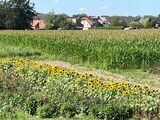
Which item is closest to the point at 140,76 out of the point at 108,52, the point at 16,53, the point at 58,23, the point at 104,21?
the point at 108,52

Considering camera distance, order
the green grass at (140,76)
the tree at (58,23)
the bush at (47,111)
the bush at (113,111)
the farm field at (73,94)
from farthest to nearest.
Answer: the tree at (58,23) → the green grass at (140,76) → the bush at (47,111) → the farm field at (73,94) → the bush at (113,111)

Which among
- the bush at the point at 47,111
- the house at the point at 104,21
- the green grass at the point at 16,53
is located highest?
the bush at the point at 47,111

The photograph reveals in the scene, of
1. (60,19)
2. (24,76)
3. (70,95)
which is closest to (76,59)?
(24,76)

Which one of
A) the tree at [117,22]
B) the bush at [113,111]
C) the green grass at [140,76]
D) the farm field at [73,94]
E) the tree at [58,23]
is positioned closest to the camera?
the bush at [113,111]

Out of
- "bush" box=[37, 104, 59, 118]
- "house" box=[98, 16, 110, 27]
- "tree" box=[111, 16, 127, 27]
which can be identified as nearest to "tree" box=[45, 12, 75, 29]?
"tree" box=[111, 16, 127, 27]

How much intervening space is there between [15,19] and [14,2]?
4.64m

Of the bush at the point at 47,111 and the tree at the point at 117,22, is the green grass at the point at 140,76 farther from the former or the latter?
the tree at the point at 117,22

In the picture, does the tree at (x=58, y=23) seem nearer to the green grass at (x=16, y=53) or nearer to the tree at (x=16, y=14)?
the tree at (x=16, y=14)

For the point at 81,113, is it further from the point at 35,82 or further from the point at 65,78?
the point at 35,82

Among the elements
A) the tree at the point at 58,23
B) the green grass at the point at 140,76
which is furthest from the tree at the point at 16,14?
the green grass at the point at 140,76

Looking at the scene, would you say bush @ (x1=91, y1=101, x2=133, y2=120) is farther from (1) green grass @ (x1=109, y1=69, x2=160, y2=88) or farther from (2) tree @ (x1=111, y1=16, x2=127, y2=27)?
(2) tree @ (x1=111, y1=16, x2=127, y2=27)

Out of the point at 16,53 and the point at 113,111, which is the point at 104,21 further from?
the point at 113,111

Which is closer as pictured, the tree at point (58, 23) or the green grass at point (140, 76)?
the green grass at point (140, 76)

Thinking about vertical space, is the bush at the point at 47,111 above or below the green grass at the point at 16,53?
above
